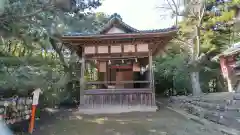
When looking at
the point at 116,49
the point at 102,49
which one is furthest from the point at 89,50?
the point at 116,49

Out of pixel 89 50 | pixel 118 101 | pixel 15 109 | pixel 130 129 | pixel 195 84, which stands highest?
pixel 89 50

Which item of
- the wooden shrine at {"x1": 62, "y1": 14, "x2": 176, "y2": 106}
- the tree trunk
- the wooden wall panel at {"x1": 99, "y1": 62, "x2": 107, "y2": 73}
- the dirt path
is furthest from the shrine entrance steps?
the tree trunk

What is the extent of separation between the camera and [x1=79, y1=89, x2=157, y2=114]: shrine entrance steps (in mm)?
10531

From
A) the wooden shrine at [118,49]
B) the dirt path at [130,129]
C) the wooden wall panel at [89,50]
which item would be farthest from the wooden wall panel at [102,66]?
the dirt path at [130,129]

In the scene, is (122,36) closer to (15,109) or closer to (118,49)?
(118,49)

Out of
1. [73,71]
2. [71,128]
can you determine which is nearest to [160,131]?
[71,128]

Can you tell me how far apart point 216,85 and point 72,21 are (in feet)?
56.0

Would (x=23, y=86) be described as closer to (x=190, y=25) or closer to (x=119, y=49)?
(x=119, y=49)

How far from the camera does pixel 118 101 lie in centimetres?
1074

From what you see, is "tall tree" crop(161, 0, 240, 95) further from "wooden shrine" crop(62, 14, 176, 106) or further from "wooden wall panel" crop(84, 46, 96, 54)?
"wooden wall panel" crop(84, 46, 96, 54)

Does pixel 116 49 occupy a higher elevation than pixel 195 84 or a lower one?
higher

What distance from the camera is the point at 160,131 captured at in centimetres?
637

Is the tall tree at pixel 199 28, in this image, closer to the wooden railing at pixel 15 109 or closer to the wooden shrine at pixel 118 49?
the wooden shrine at pixel 118 49

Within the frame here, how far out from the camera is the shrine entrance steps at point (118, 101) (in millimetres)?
10531
